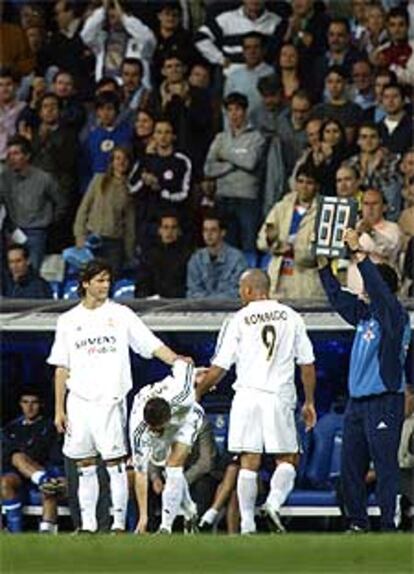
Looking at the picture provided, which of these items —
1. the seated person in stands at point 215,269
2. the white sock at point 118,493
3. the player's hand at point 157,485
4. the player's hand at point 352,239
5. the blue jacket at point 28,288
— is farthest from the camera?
the blue jacket at point 28,288

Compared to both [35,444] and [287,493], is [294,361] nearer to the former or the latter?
[287,493]

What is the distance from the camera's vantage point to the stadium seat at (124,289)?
2039 cm

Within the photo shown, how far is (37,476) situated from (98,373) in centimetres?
233

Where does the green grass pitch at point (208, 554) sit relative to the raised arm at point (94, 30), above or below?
below

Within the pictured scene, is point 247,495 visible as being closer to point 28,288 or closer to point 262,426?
point 262,426

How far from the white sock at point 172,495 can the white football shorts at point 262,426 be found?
426mm

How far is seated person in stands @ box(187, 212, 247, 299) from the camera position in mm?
20312

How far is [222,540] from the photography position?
14.5 meters

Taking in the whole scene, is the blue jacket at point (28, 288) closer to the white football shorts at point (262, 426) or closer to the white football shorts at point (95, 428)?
the white football shorts at point (95, 428)

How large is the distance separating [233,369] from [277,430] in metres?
2.57

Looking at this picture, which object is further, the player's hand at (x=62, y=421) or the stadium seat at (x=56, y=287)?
the stadium seat at (x=56, y=287)

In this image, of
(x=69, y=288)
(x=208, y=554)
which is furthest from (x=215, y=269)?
(x=208, y=554)

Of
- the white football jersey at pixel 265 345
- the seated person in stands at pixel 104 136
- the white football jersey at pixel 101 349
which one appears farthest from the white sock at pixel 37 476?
the seated person in stands at pixel 104 136

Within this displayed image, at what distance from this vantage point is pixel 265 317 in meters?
16.8
